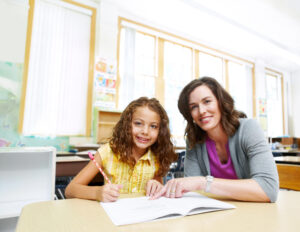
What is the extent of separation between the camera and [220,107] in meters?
1.12

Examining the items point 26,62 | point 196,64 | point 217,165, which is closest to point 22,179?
point 217,165

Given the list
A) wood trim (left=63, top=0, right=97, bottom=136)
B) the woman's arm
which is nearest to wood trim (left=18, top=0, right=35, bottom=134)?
wood trim (left=63, top=0, right=97, bottom=136)

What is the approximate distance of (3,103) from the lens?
3543 millimetres

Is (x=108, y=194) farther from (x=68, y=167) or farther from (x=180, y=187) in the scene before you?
(x=68, y=167)

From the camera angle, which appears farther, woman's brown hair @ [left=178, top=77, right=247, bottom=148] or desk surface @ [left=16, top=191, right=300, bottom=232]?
woman's brown hair @ [left=178, top=77, right=247, bottom=148]

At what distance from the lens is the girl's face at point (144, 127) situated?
114 cm

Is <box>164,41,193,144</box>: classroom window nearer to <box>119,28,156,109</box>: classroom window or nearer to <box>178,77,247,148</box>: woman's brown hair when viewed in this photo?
<box>119,28,156,109</box>: classroom window

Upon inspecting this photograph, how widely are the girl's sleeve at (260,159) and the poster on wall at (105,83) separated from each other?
11.9 ft

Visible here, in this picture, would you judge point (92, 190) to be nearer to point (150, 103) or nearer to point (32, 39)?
point (150, 103)

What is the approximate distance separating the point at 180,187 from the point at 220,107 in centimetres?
53

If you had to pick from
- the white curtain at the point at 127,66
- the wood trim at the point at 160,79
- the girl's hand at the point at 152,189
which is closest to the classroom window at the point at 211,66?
the wood trim at the point at 160,79

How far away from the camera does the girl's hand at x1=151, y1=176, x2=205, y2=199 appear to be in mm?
776

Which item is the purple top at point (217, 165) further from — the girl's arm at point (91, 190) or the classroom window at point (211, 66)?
the classroom window at point (211, 66)

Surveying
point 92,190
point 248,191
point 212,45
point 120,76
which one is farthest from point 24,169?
point 212,45
